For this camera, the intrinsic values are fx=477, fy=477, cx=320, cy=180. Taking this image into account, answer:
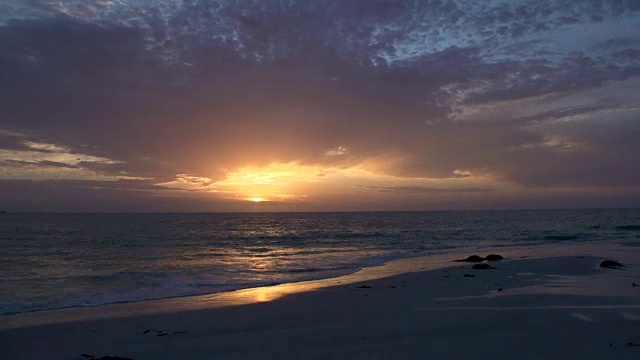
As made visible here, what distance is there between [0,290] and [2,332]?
25.3 ft

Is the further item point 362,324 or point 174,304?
point 174,304

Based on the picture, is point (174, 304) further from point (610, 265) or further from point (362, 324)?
point (610, 265)

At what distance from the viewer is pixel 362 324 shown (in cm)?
1107

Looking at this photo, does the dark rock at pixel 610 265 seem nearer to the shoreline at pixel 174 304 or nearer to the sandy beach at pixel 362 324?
the sandy beach at pixel 362 324

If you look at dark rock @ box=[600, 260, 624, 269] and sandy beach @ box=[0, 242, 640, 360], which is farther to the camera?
dark rock @ box=[600, 260, 624, 269]

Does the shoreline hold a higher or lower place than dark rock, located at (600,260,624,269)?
lower

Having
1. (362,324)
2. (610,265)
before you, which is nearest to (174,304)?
(362,324)

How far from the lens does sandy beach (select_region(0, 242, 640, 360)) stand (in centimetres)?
882

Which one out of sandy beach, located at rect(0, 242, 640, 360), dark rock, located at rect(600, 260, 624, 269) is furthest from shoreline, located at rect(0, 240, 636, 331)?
dark rock, located at rect(600, 260, 624, 269)

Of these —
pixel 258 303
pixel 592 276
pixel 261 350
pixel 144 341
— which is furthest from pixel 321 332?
pixel 592 276

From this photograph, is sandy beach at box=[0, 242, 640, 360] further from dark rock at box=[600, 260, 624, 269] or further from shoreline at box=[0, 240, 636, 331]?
dark rock at box=[600, 260, 624, 269]

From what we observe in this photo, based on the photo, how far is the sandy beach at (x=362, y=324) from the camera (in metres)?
8.82

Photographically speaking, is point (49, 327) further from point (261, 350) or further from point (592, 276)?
point (592, 276)

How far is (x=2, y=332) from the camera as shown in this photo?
11.3m
